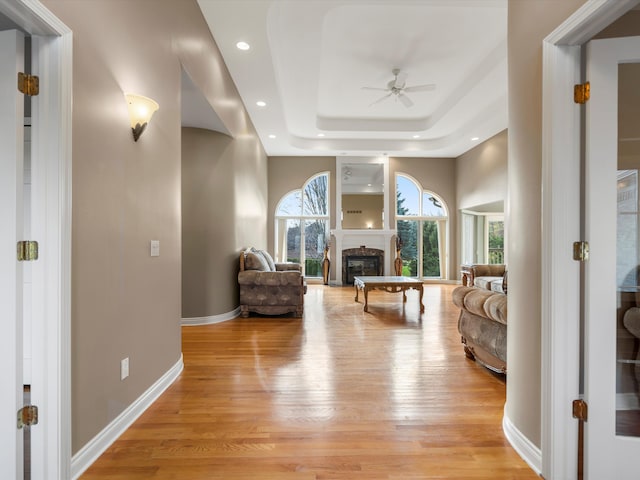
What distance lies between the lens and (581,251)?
1.48m

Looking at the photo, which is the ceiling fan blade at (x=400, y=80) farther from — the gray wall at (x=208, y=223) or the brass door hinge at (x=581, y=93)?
the brass door hinge at (x=581, y=93)

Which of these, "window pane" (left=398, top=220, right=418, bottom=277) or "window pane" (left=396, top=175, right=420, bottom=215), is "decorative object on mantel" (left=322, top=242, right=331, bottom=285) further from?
"window pane" (left=396, top=175, right=420, bottom=215)

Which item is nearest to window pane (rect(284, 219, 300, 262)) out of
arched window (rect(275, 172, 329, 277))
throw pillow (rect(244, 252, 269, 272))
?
arched window (rect(275, 172, 329, 277))

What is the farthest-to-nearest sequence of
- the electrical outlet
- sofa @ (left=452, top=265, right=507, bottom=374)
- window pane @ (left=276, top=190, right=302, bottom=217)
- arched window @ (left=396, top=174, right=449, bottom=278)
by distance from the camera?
1. arched window @ (left=396, top=174, right=449, bottom=278)
2. window pane @ (left=276, top=190, right=302, bottom=217)
3. sofa @ (left=452, top=265, right=507, bottom=374)
4. the electrical outlet

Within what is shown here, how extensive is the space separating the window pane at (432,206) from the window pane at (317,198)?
A: 2805 millimetres

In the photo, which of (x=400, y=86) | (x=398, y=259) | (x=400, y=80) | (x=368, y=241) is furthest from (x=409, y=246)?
(x=400, y=80)

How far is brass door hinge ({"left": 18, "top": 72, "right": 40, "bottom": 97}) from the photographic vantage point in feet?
4.61

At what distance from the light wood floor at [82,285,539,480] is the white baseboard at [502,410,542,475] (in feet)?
0.11

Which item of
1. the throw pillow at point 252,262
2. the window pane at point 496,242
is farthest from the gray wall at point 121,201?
the window pane at point 496,242

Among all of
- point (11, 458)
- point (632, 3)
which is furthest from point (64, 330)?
point (632, 3)

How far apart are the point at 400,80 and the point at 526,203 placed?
4033 millimetres

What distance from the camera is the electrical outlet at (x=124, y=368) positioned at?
193 cm

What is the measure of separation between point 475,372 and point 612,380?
144 centimetres

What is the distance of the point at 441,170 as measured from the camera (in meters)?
9.17
